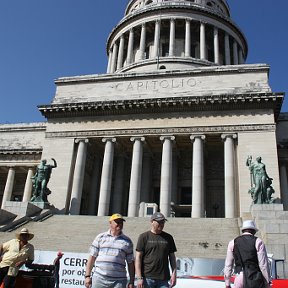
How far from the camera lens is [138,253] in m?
6.15

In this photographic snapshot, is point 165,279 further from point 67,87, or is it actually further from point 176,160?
point 67,87

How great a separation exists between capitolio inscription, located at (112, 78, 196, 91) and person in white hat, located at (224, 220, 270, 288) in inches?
1067

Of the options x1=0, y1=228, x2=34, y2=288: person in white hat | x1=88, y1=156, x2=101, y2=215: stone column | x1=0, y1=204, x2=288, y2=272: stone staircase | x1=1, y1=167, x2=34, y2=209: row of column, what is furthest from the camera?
x1=1, y1=167, x2=34, y2=209: row of column

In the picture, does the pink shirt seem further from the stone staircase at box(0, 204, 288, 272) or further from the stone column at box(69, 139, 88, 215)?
the stone column at box(69, 139, 88, 215)

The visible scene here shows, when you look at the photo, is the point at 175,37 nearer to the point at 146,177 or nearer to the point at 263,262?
the point at 146,177

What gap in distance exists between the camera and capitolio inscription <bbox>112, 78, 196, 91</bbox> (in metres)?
32.4

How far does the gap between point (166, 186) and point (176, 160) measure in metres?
5.30

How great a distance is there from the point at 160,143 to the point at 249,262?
26.3 metres

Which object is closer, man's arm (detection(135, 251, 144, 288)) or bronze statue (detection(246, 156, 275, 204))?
man's arm (detection(135, 251, 144, 288))

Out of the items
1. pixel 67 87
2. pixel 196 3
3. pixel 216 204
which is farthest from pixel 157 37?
pixel 216 204

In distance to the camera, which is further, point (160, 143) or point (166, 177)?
point (160, 143)

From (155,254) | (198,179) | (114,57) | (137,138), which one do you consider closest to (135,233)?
(198,179)

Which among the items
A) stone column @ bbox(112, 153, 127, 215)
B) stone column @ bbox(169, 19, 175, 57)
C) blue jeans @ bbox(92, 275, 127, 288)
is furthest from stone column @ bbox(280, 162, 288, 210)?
blue jeans @ bbox(92, 275, 127, 288)

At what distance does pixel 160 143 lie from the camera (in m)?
32.0
